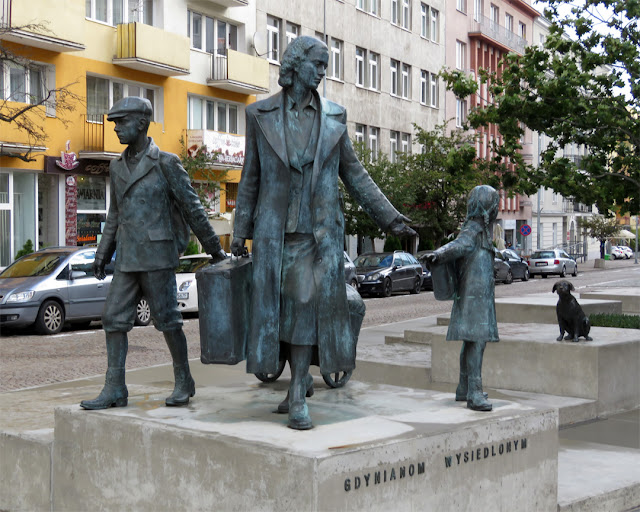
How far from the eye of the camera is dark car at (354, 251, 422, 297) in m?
31.9

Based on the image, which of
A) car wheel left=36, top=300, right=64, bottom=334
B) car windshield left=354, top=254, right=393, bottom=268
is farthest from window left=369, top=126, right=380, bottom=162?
car wheel left=36, top=300, right=64, bottom=334

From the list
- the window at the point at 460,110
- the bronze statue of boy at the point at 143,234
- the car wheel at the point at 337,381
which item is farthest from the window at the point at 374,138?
the bronze statue of boy at the point at 143,234

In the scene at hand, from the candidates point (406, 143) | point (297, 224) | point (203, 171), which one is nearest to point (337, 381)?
point (297, 224)

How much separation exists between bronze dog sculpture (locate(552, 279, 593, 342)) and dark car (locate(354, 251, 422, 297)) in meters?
21.1

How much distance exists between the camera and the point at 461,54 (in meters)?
60.7

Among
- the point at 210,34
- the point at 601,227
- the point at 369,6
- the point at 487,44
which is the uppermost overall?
the point at 487,44

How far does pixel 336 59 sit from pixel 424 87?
10.9m

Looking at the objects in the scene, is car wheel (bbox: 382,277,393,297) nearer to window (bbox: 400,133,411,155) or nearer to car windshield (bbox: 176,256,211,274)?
car windshield (bbox: 176,256,211,274)

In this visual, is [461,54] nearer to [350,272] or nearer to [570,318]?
[350,272]

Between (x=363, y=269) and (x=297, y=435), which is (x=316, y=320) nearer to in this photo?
(x=297, y=435)

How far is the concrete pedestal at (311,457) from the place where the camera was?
17.4ft

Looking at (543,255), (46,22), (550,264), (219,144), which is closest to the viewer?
(46,22)

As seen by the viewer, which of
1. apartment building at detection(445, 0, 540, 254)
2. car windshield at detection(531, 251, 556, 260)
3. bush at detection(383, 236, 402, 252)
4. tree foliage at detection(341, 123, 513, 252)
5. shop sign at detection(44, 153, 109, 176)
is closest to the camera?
shop sign at detection(44, 153, 109, 176)

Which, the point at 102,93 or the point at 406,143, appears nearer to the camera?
the point at 102,93
